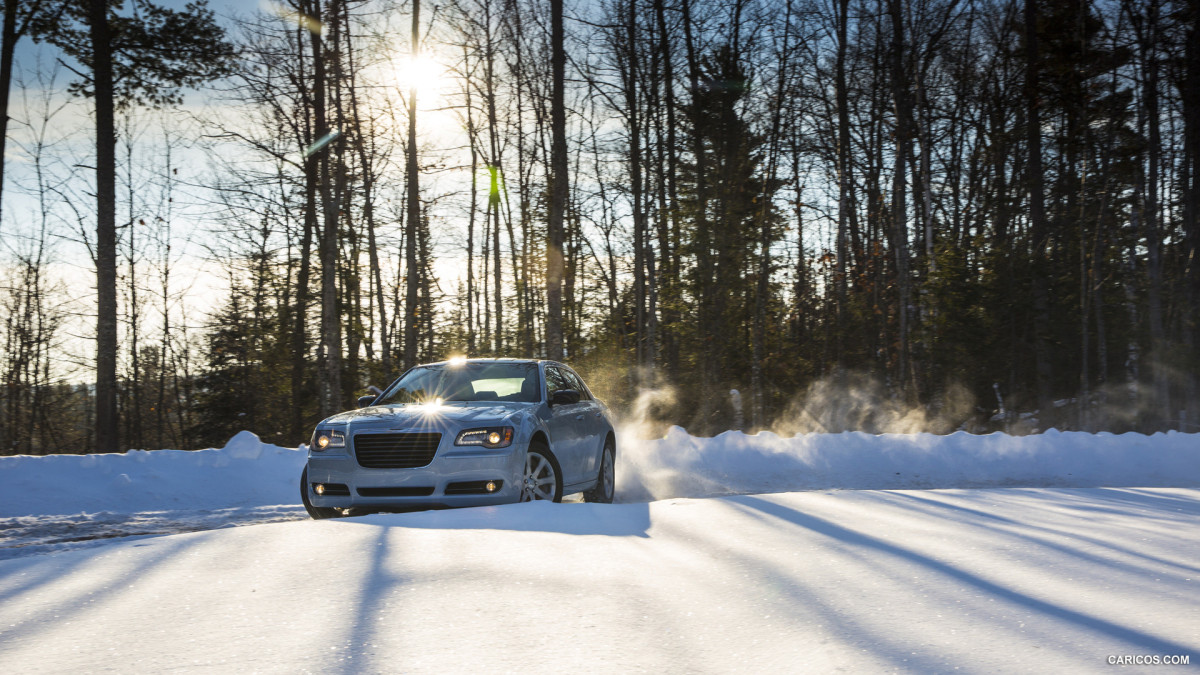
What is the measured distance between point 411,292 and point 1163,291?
73.0ft

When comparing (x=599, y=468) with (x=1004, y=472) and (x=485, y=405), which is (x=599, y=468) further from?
(x=1004, y=472)

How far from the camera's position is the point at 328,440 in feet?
25.3

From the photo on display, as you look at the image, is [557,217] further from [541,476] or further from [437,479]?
[437,479]

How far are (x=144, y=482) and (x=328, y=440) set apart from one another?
3.93 m

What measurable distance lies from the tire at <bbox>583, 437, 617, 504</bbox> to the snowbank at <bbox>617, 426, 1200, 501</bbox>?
45 cm

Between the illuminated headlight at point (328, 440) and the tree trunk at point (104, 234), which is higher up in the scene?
the tree trunk at point (104, 234)

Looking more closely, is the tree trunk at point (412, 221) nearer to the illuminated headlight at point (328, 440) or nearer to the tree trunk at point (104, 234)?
the tree trunk at point (104, 234)

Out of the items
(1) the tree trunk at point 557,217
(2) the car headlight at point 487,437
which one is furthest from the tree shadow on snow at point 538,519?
(1) the tree trunk at point 557,217

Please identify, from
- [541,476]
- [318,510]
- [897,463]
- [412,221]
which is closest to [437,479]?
[541,476]

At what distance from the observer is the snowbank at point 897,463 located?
36.5ft

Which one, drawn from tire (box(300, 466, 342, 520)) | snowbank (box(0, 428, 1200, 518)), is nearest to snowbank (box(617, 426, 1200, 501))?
snowbank (box(0, 428, 1200, 518))

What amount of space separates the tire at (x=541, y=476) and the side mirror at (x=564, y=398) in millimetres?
679

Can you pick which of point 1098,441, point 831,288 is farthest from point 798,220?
point 1098,441

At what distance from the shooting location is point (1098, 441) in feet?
40.0
